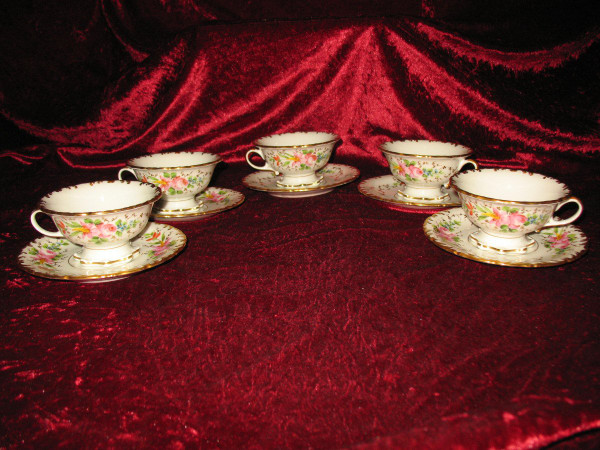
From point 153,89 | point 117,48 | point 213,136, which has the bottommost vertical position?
point 213,136

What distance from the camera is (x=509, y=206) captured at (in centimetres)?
78

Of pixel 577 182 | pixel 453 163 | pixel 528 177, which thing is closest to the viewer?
pixel 528 177

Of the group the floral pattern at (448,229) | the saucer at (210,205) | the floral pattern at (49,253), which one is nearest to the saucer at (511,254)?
the floral pattern at (448,229)

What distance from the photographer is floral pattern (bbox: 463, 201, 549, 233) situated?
0.79 meters

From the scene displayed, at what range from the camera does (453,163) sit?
3.49 feet

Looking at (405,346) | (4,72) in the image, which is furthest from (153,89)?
(405,346)

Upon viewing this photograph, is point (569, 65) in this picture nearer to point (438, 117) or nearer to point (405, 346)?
point (438, 117)

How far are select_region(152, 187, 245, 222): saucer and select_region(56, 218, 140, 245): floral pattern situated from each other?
9.8 inches

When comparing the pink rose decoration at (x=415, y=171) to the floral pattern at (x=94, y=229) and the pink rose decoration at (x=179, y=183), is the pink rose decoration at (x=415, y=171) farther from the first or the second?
the floral pattern at (x=94, y=229)

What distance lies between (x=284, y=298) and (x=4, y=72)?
5.51 feet

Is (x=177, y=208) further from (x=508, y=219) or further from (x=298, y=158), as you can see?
(x=508, y=219)

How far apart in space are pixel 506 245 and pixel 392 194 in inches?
14.4

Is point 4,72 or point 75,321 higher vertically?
point 4,72

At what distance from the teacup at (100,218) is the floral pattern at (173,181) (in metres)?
0.10
